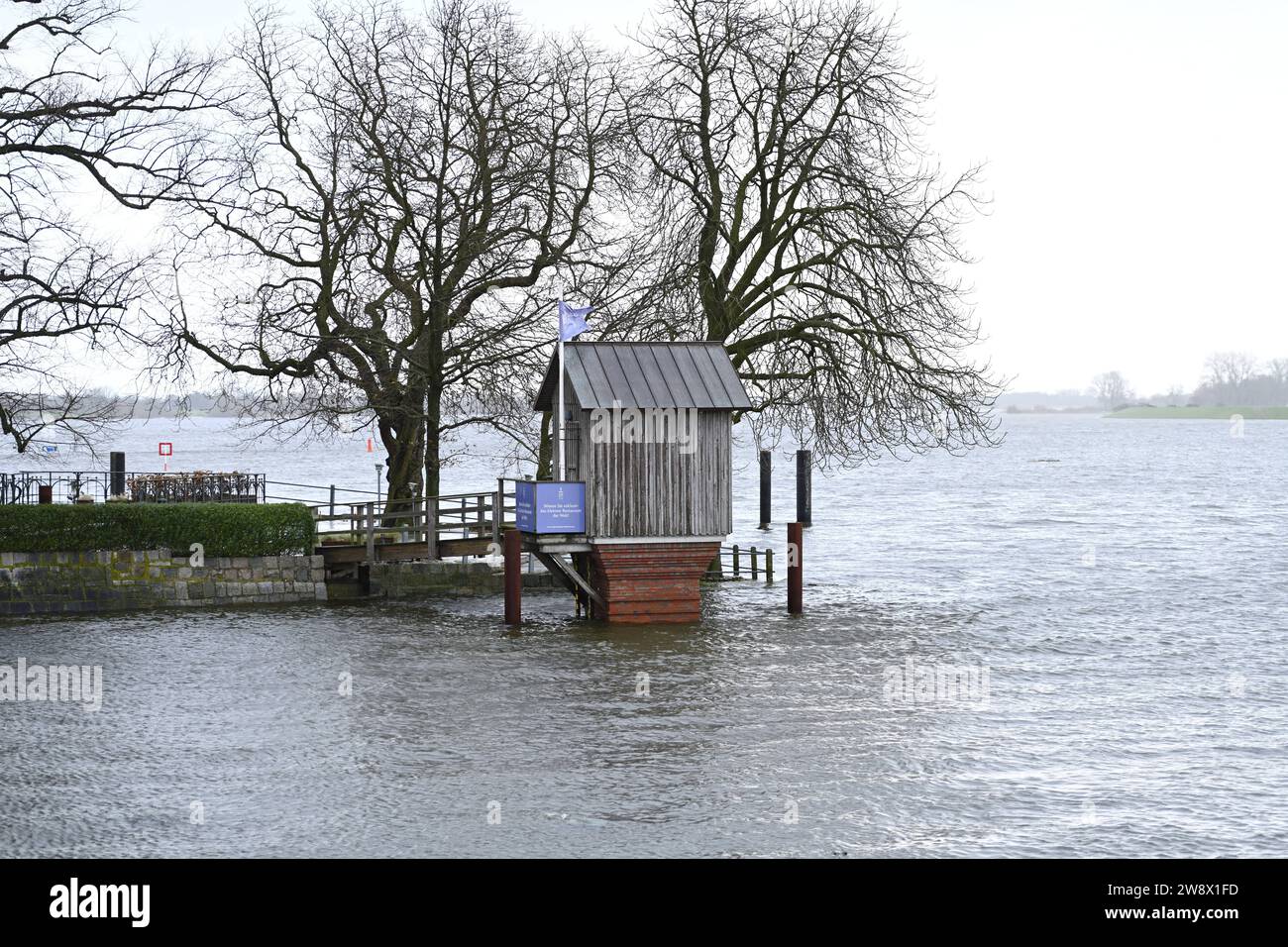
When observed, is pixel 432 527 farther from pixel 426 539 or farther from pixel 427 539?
pixel 426 539

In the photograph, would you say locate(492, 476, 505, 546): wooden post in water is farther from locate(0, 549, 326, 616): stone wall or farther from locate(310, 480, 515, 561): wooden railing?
locate(0, 549, 326, 616): stone wall

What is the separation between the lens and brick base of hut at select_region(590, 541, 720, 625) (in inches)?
1149

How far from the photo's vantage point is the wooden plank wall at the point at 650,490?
28828 millimetres

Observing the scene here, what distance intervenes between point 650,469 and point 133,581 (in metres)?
11.5

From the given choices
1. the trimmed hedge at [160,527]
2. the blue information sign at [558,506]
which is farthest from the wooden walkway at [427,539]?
the blue information sign at [558,506]

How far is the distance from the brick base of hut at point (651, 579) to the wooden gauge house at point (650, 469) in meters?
0.02

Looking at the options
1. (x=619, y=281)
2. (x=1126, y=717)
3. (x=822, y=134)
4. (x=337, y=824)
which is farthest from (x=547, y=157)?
(x=337, y=824)

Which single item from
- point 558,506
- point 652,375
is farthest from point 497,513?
point 652,375

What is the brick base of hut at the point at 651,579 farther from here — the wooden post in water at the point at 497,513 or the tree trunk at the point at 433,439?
the tree trunk at the point at 433,439

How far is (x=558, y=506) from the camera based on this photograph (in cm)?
2891

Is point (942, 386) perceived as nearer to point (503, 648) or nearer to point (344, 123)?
point (503, 648)

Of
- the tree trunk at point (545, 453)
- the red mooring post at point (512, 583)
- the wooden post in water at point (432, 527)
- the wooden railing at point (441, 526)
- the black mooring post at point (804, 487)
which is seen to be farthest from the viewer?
the black mooring post at point (804, 487)

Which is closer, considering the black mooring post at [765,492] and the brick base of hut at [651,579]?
the brick base of hut at [651,579]

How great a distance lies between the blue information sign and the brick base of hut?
2.33 ft
